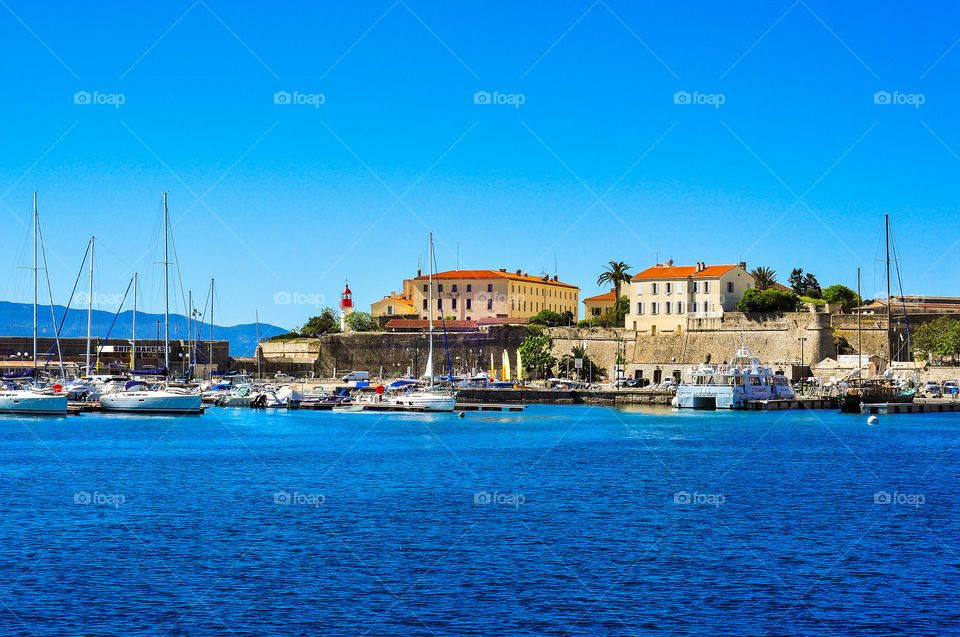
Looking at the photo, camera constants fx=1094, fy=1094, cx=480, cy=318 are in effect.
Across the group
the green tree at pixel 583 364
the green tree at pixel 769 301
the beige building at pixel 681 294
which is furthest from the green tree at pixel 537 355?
the green tree at pixel 769 301

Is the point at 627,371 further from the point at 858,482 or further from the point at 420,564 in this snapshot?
the point at 420,564

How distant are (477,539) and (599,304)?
78.6 m

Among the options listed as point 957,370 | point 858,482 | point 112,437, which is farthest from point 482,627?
point 957,370

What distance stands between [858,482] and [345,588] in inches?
659

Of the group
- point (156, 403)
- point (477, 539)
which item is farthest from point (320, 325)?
point (477, 539)

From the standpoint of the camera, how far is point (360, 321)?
9669 cm

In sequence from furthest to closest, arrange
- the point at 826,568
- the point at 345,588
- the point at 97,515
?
the point at 97,515, the point at 826,568, the point at 345,588

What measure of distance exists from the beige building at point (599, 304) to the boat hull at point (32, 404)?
5484cm

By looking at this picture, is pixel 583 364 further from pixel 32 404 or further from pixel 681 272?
pixel 32 404

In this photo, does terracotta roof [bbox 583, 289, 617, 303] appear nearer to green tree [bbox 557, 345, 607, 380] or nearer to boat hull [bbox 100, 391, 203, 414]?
green tree [bbox 557, 345, 607, 380]

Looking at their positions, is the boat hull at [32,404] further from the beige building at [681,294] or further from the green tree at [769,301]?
the green tree at [769,301]

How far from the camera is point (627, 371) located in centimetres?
7462

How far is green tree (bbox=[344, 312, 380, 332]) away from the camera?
9366 cm

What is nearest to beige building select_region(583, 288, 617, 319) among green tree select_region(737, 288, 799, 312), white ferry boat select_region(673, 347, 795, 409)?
green tree select_region(737, 288, 799, 312)
